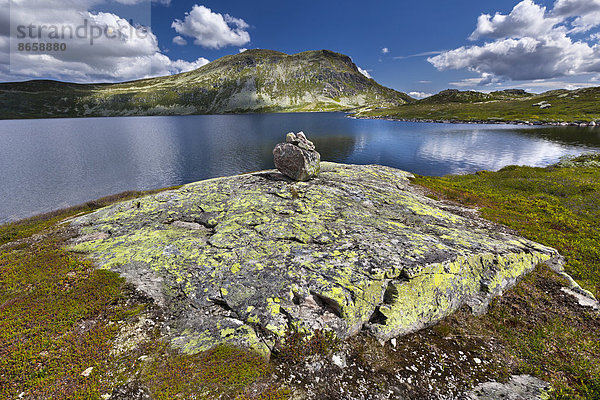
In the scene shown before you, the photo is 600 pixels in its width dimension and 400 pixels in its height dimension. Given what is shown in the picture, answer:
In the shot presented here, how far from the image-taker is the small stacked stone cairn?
73.4ft

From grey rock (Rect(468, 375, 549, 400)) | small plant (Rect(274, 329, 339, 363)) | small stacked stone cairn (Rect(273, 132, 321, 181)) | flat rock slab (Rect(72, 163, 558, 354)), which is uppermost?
small stacked stone cairn (Rect(273, 132, 321, 181))

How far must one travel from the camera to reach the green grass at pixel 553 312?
30.6ft

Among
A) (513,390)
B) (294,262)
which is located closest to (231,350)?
(294,262)

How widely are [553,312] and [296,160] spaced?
19481 millimetres

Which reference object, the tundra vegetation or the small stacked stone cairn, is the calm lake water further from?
the tundra vegetation

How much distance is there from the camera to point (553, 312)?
474 inches

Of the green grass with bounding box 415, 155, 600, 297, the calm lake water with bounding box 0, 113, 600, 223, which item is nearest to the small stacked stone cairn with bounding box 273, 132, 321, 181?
the green grass with bounding box 415, 155, 600, 297

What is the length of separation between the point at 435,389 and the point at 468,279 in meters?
6.24

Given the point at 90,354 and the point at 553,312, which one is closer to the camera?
the point at 90,354

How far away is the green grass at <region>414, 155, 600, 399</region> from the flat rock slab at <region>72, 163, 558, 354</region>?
100cm

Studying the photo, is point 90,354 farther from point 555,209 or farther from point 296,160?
point 555,209

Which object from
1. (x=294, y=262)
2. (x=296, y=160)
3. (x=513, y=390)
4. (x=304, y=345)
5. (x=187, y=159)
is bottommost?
(x=513, y=390)

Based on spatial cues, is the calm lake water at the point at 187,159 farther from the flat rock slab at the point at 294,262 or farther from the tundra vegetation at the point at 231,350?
the tundra vegetation at the point at 231,350

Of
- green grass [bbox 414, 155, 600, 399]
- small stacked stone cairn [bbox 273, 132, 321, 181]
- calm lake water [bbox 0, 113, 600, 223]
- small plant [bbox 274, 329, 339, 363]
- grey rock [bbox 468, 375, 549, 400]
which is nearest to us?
grey rock [bbox 468, 375, 549, 400]
